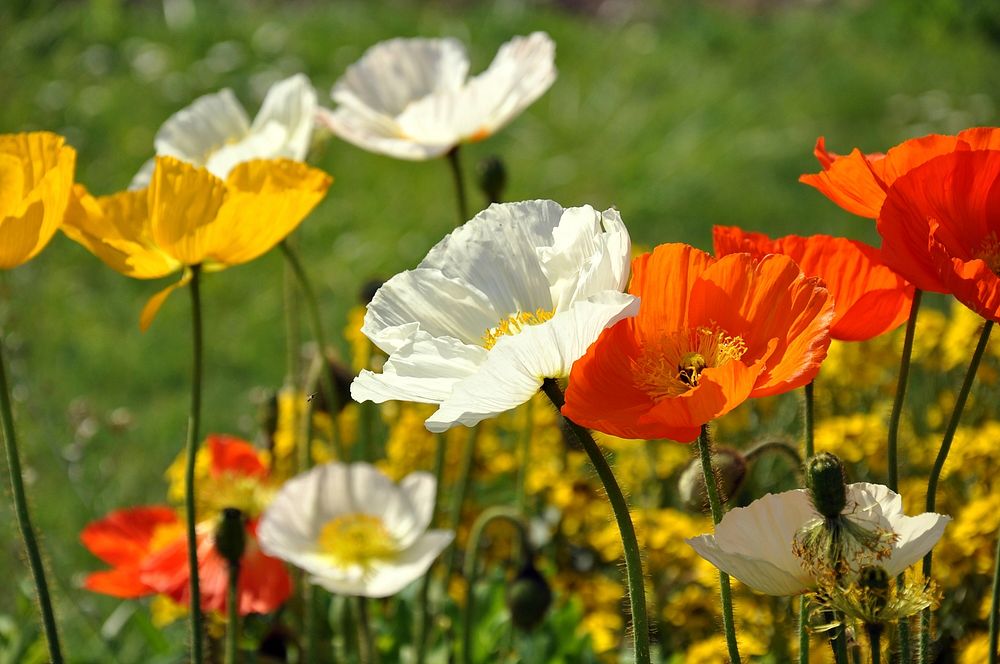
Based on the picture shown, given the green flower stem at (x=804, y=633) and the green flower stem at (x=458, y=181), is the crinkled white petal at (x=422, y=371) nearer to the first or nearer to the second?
the green flower stem at (x=804, y=633)

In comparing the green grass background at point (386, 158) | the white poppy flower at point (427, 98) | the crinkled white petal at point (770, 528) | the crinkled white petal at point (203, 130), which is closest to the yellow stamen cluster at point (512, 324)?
the crinkled white petal at point (770, 528)

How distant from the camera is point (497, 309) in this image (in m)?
1.21

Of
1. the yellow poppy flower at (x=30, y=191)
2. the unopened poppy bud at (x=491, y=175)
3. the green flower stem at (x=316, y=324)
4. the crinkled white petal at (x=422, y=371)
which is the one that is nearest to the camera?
the crinkled white petal at (x=422, y=371)

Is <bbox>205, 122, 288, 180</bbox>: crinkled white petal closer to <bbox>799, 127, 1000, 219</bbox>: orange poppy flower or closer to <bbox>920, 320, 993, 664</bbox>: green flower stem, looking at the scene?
<bbox>799, 127, 1000, 219</bbox>: orange poppy flower

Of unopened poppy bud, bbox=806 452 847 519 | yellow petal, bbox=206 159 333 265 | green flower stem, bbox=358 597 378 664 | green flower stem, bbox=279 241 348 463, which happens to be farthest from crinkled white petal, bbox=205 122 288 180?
unopened poppy bud, bbox=806 452 847 519

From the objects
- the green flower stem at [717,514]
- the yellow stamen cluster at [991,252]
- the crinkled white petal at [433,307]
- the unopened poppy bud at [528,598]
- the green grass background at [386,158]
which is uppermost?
the yellow stamen cluster at [991,252]

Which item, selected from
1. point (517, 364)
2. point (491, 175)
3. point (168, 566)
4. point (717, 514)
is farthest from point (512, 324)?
point (168, 566)

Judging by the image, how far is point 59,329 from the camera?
4.47 metres

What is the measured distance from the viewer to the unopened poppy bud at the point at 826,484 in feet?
3.31

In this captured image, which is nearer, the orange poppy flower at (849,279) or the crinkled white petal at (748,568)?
the crinkled white petal at (748,568)

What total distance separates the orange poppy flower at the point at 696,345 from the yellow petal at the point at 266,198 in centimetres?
50

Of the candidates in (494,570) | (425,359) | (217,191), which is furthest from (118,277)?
(425,359)

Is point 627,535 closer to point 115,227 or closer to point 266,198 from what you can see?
point 266,198

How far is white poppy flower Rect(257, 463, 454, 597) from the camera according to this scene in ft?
6.28
